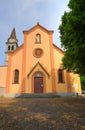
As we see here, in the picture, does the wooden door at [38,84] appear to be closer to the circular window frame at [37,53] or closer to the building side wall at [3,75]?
the circular window frame at [37,53]

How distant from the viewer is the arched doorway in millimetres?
27891

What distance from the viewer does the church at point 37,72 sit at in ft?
90.6

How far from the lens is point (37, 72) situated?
28766 mm

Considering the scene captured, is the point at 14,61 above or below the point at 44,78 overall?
above

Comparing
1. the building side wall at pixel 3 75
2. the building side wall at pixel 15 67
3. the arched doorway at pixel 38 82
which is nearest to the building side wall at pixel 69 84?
the arched doorway at pixel 38 82

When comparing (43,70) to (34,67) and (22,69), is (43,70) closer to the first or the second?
(34,67)

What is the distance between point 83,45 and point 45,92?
17.2 metres

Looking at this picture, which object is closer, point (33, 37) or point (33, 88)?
point (33, 88)

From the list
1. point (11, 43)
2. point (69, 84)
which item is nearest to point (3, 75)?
point (69, 84)

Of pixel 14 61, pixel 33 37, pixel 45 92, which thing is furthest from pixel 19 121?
pixel 33 37

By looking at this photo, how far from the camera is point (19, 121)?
8.85 m

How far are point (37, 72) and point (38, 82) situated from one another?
61.4 inches

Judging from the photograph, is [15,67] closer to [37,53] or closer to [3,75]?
[3,75]

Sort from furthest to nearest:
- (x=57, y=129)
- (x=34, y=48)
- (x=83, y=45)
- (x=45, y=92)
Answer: (x=34, y=48), (x=45, y=92), (x=83, y=45), (x=57, y=129)
